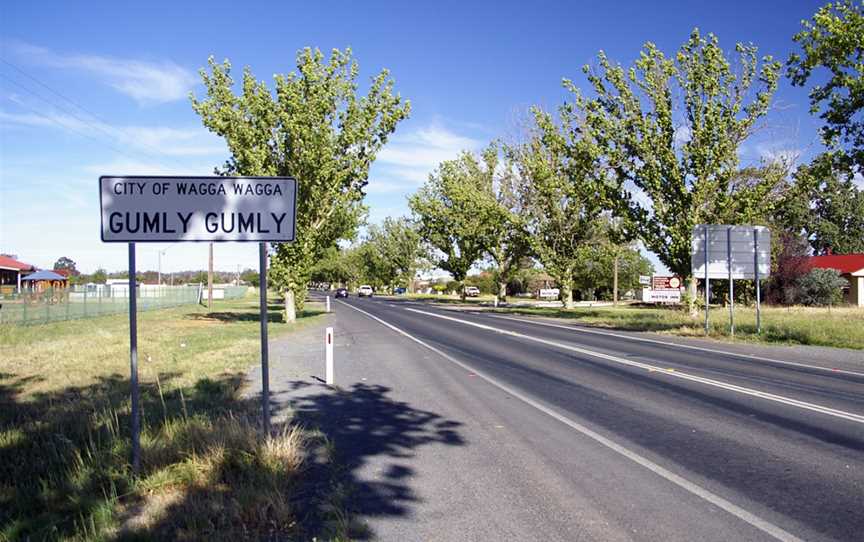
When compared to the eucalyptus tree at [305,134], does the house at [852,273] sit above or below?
below

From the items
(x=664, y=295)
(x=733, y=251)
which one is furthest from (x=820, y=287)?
(x=733, y=251)

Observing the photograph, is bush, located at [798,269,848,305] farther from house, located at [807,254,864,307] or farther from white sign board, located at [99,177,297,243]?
white sign board, located at [99,177,297,243]

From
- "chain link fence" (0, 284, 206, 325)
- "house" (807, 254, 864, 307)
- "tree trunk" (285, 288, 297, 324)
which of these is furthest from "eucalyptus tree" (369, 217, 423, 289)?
"tree trunk" (285, 288, 297, 324)

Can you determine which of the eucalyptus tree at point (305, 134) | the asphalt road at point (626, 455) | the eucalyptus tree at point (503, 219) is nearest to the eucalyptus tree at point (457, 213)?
the eucalyptus tree at point (503, 219)

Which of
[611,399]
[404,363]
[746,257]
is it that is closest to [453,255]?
[746,257]

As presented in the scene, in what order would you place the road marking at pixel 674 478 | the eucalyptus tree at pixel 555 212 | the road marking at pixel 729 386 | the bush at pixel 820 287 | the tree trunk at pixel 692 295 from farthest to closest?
1. the bush at pixel 820 287
2. the eucalyptus tree at pixel 555 212
3. the tree trunk at pixel 692 295
4. the road marking at pixel 729 386
5. the road marking at pixel 674 478

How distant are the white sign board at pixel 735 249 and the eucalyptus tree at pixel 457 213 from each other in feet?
64.6

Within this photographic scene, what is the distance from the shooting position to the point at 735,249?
2264cm

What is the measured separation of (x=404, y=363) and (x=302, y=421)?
6242 millimetres

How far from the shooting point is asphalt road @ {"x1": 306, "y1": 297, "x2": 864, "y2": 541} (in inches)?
182

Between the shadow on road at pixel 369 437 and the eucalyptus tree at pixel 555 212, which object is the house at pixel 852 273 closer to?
the eucalyptus tree at pixel 555 212

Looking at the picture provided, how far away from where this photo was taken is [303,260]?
2867 centimetres

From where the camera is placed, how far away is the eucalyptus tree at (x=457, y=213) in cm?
4606

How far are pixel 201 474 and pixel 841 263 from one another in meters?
59.5
